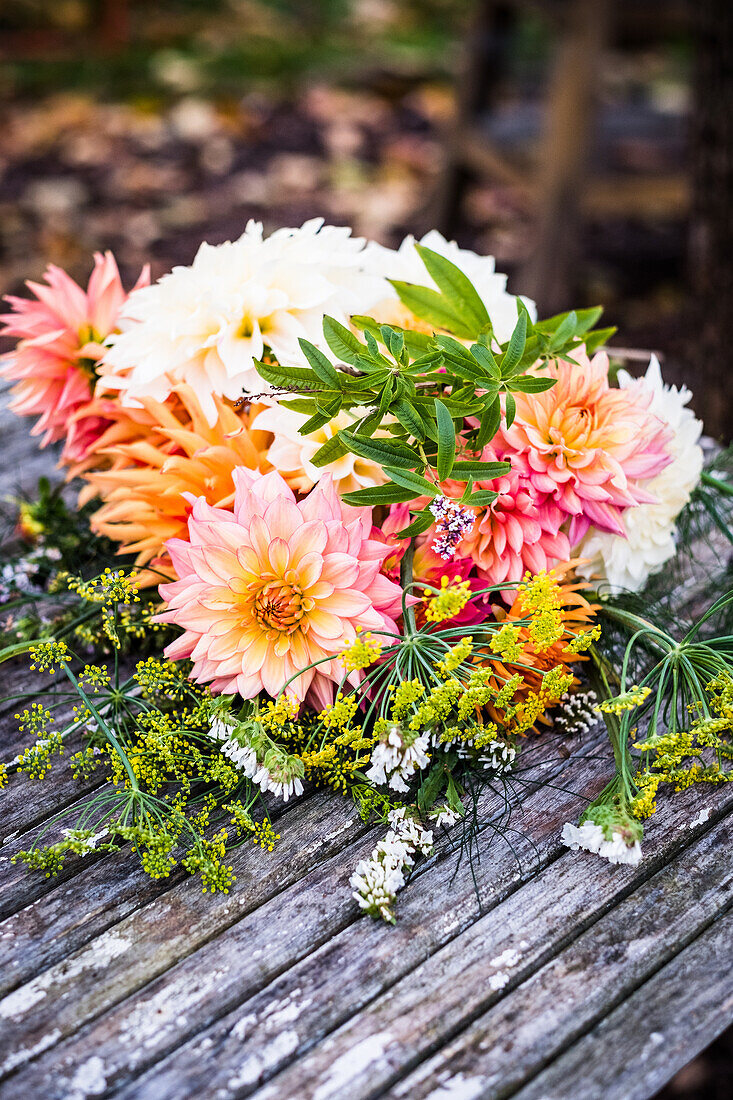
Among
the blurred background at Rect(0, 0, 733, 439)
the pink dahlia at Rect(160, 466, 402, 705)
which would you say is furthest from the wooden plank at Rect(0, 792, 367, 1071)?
the blurred background at Rect(0, 0, 733, 439)

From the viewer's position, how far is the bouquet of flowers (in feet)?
→ 3.25

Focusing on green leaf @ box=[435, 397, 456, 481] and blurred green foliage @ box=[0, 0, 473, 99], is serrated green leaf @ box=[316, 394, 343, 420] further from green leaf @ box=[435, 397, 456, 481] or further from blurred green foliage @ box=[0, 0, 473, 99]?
blurred green foliage @ box=[0, 0, 473, 99]

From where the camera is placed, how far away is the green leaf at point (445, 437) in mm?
983

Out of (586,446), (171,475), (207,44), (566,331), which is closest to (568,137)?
(566,331)

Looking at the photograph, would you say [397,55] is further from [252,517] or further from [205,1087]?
[205,1087]

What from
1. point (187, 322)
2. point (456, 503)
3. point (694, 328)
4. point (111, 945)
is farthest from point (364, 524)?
point (694, 328)

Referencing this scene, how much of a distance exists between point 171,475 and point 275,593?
215 mm

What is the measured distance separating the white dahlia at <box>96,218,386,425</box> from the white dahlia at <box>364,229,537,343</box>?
0.06m

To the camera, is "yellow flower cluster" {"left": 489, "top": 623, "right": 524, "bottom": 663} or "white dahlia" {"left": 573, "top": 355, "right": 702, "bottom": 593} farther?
"white dahlia" {"left": 573, "top": 355, "right": 702, "bottom": 593}

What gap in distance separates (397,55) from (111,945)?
5.06 metres

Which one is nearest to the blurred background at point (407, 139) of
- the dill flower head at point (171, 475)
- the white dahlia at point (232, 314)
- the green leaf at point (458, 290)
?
the green leaf at point (458, 290)

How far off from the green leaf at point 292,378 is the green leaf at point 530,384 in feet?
0.62

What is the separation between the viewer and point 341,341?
3.50 feet

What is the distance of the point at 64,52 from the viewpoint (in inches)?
192
